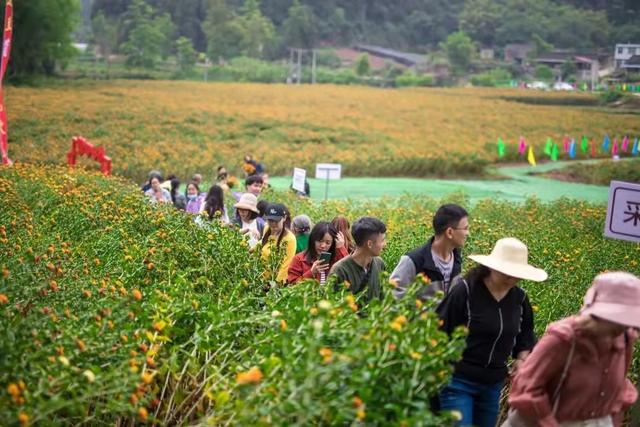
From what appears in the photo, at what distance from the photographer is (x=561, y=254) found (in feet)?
24.7

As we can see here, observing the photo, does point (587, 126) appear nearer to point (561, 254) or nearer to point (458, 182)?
point (458, 182)

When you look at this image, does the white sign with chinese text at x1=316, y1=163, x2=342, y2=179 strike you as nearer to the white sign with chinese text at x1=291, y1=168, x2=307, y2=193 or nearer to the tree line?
the white sign with chinese text at x1=291, y1=168, x2=307, y2=193

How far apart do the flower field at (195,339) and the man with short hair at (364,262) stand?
0.49 ft

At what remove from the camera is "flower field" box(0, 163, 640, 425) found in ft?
10.6

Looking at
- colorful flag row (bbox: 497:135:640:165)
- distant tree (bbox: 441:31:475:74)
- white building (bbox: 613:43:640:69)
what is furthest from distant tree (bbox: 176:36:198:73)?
white building (bbox: 613:43:640:69)

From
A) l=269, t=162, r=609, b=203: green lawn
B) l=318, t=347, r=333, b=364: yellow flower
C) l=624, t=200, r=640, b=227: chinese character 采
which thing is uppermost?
l=624, t=200, r=640, b=227: chinese character 采

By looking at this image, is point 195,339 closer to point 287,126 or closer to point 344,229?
point 344,229

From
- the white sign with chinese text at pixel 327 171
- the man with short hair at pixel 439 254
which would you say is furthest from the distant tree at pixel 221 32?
the man with short hair at pixel 439 254

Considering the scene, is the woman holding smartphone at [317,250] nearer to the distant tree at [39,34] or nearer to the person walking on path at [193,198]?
the person walking on path at [193,198]

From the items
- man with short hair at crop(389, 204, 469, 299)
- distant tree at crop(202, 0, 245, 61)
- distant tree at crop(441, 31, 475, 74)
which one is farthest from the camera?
distant tree at crop(202, 0, 245, 61)

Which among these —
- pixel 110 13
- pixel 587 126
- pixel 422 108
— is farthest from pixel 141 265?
pixel 110 13

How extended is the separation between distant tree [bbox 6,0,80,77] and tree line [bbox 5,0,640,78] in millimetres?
48

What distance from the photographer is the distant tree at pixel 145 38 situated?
62.1m

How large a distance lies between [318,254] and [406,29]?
7157 centimetres
